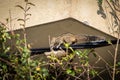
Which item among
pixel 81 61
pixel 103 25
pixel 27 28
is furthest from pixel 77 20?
pixel 81 61

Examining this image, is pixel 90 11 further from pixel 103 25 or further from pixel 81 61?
pixel 81 61

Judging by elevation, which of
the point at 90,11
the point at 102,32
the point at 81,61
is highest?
the point at 90,11

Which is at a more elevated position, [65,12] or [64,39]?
[65,12]

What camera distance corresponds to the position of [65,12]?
4.78 metres

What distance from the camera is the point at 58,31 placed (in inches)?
171

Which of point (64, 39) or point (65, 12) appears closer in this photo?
point (64, 39)

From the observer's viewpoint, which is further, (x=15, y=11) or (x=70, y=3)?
(x=70, y=3)

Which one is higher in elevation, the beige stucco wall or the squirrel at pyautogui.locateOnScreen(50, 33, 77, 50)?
the beige stucco wall

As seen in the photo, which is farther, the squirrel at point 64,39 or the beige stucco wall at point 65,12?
the beige stucco wall at point 65,12

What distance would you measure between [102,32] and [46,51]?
2.08 m

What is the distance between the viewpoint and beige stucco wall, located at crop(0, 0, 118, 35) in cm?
459

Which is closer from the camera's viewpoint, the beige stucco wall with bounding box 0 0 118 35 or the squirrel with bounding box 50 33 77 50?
the squirrel with bounding box 50 33 77 50

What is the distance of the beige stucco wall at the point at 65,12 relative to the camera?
4.59 meters

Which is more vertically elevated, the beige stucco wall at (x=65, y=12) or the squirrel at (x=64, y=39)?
the beige stucco wall at (x=65, y=12)
